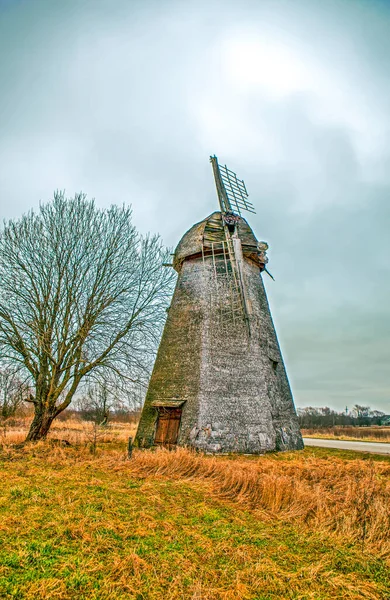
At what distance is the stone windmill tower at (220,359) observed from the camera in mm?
10852

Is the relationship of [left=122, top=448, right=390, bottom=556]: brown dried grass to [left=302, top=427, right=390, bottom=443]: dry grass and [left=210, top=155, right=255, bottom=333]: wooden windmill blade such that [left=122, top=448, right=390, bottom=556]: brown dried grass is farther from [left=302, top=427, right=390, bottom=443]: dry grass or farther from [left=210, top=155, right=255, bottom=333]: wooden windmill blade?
[left=302, top=427, right=390, bottom=443]: dry grass

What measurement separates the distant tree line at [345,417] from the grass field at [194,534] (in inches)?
2544

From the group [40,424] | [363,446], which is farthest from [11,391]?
[363,446]

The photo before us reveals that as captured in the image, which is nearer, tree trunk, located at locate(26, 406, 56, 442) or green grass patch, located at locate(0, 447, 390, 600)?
green grass patch, located at locate(0, 447, 390, 600)

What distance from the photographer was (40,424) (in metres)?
12.0

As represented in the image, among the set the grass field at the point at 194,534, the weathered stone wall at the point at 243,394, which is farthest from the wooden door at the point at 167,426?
the grass field at the point at 194,534

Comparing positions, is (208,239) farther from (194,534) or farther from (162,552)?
(162,552)

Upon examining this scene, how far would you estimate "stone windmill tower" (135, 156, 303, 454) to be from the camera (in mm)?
10852

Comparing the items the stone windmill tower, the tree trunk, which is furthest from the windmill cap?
the tree trunk

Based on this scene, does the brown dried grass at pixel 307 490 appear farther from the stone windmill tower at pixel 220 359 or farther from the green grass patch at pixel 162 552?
the stone windmill tower at pixel 220 359

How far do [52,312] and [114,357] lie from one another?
2680 mm

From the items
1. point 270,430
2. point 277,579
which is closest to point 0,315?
point 270,430

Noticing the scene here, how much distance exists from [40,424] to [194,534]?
371 inches

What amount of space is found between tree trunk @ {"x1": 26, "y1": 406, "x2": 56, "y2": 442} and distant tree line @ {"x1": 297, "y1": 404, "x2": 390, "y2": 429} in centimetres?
6105
